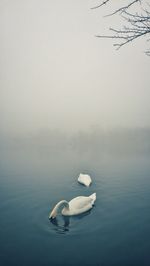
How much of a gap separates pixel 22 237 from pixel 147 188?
442 inches

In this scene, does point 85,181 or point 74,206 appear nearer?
point 74,206

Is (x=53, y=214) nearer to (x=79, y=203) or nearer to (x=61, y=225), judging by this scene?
(x=61, y=225)

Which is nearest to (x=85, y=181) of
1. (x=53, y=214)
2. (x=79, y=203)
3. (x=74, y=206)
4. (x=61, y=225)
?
(x=79, y=203)

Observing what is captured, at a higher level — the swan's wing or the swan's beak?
the swan's beak

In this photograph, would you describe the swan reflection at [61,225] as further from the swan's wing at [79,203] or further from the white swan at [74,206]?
the swan's wing at [79,203]

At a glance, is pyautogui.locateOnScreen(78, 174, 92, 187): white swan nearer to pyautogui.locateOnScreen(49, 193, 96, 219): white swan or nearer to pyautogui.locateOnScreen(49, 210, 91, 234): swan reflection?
pyautogui.locateOnScreen(49, 193, 96, 219): white swan

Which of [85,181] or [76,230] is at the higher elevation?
[76,230]

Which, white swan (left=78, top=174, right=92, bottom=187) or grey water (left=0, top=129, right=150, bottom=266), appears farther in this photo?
white swan (left=78, top=174, right=92, bottom=187)

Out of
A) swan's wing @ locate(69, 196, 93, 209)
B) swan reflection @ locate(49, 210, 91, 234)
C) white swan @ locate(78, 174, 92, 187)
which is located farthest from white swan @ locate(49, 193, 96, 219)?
white swan @ locate(78, 174, 92, 187)

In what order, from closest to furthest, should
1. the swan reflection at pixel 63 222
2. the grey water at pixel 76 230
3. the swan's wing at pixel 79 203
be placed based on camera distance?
1. the grey water at pixel 76 230
2. the swan reflection at pixel 63 222
3. the swan's wing at pixel 79 203

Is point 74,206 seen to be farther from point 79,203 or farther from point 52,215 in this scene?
point 52,215

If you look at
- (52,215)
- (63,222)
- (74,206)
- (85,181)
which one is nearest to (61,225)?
(63,222)

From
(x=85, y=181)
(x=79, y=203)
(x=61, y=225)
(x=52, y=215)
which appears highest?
(x=52, y=215)

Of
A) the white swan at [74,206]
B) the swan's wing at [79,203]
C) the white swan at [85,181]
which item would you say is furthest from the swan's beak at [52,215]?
the white swan at [85,181]
